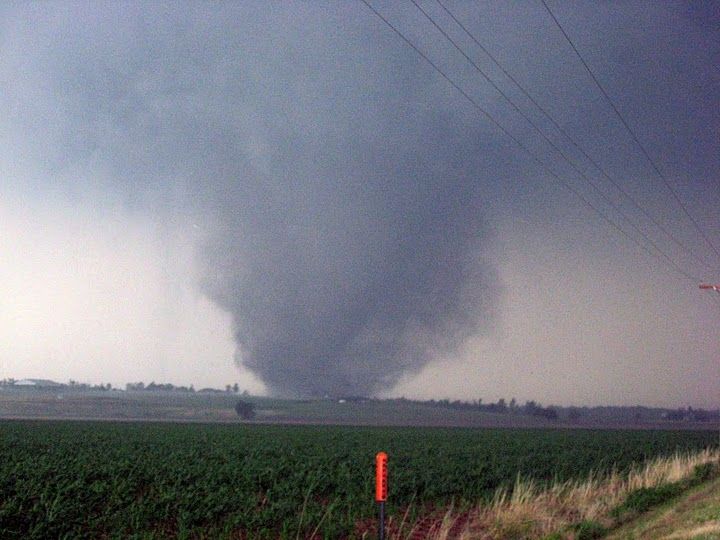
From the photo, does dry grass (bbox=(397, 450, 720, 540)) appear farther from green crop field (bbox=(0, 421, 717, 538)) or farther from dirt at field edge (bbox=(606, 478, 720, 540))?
green crop field (bbox=(0, 421, 717, 538))

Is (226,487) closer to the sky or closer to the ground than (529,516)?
closer to the ground

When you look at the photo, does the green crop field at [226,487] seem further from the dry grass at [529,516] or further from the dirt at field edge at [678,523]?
the dirt at field edge at [678,523]

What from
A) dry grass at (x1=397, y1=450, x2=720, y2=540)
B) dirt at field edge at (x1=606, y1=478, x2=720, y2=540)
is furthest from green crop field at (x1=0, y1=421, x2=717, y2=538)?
dirt at field edge at (x1=606, y1=478, x2=720, y2=540)

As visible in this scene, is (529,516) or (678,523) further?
(529,516)

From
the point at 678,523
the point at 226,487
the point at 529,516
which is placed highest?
the point at 678,523

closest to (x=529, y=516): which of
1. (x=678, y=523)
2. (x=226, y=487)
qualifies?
(x=678, y=523)

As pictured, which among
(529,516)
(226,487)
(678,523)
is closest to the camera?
(678,523)

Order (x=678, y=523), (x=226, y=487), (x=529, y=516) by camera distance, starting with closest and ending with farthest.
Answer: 1. (x=678, y=523)
2. (x=529, y=516)
3. (x=226, y=487)

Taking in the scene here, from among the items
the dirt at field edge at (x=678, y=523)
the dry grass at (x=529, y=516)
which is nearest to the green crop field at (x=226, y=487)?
the dry grass at (x=529, y=516)

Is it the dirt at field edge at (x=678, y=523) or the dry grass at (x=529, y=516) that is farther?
the dry grass at (x=529, y=516)

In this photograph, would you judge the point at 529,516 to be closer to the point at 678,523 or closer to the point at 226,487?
the point at 678,523

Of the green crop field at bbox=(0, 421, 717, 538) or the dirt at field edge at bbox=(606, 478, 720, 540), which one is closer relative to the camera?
the dirt at field edge at bbox=(606, 478, 720, 540)

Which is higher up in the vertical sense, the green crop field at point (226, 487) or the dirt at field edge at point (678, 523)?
the dirt at field edge at point (678, 523)

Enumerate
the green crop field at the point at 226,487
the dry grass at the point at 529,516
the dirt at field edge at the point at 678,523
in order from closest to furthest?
the dirt at field edge at the point at 678,523 → the dry grass at the point at 529,516 → the green crop field at the point at 226,487
